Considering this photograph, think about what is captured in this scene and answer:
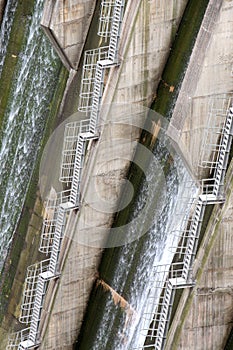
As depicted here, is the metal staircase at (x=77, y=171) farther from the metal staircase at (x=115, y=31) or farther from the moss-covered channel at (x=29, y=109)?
the moss-covered channel at (x=29, y=109)

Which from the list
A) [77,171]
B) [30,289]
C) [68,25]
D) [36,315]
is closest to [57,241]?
[77,171]

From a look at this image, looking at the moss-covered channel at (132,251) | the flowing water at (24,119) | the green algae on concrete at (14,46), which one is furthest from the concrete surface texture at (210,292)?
the green algae on concrete at (14,46)

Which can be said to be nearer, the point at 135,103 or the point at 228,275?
the point at 228,275

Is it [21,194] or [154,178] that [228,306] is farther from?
[21,194]

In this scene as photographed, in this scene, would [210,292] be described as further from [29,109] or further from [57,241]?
[29,109]

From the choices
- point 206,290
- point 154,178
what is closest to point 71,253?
point 154,178

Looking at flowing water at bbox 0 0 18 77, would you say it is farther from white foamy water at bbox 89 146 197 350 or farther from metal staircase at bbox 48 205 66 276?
white foamy water at bbox 89 146 197 350

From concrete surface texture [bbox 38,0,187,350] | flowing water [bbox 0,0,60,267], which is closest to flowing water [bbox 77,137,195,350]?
concrete surface texture [bbox 38,0,187,350]
